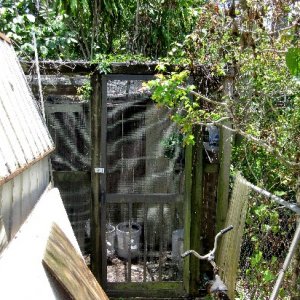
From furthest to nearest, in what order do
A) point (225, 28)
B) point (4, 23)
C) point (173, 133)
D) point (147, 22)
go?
point (147, 22)
point (4, 23)
point (173, 133)
point (225, 28)

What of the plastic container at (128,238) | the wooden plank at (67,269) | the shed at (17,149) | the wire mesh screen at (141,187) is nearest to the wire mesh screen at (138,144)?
the wire mesh screen at (141,187)

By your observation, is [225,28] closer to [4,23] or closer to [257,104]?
[257,104]

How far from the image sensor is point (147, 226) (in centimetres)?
498

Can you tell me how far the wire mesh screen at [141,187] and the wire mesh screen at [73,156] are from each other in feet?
1.02

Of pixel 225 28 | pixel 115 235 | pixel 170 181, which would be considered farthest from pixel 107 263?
pixel 225 28

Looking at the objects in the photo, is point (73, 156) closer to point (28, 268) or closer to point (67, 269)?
point (67, 269)

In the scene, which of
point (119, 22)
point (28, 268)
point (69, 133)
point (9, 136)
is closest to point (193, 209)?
point (69, 133)

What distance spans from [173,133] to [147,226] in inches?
47.7

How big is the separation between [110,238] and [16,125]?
2.55m

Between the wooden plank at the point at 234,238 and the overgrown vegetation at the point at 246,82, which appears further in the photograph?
the wooden plank at the point at 234,238

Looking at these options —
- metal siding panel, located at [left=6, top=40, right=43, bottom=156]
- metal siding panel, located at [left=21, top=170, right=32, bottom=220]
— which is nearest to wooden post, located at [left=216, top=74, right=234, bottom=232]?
metal siding panel, located at [left=6, top=40, right=43, bottom=156]

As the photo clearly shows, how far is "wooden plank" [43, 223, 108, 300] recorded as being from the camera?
211 cm

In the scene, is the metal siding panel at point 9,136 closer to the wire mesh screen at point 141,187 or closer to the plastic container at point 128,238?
the wire mesh screen at point 141,187

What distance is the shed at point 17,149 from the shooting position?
220 centimetres
